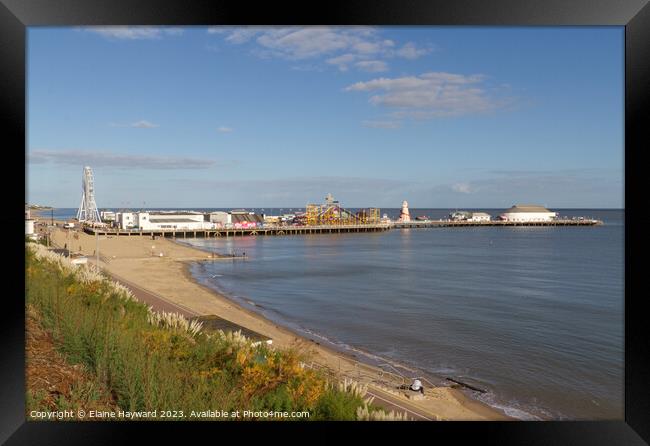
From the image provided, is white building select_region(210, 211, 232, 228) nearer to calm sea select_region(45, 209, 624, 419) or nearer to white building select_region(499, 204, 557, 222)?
calm sea select_region(45, 209, 624, 419)

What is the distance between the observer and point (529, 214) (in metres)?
82.8

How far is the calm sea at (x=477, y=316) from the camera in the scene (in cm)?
909

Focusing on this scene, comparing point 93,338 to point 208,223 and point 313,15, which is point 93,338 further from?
point 208,223

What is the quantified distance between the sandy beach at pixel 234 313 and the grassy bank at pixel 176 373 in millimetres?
463

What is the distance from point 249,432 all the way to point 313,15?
3061mm

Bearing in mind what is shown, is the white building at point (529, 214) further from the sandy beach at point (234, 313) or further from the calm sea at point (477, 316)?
the sandy beach at point (234, 313)

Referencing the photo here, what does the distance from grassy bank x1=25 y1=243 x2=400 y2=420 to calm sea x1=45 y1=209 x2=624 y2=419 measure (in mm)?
4709

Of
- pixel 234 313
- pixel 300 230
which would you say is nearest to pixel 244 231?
pixel 300 230

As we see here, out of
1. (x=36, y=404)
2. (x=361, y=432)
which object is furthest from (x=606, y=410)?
(x=36, y=404)

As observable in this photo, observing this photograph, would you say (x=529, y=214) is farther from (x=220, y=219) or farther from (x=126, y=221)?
(x=126, y=221)

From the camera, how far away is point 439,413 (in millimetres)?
6973

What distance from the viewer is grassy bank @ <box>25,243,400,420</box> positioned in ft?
12.1

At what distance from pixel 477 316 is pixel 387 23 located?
43.5ft

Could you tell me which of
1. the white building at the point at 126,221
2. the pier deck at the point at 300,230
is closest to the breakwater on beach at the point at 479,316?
the pier deck at the point at 300,230
